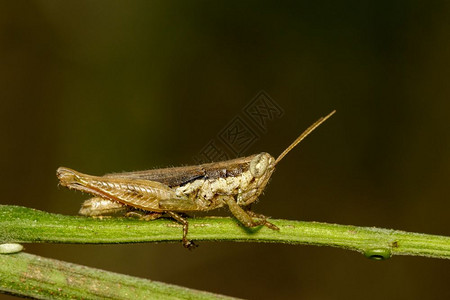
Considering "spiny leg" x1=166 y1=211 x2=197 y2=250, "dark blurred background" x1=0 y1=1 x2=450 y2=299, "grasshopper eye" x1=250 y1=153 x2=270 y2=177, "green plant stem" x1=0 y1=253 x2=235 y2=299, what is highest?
"dark blurred background" x1=0 y1=1 x2=450 y2=299

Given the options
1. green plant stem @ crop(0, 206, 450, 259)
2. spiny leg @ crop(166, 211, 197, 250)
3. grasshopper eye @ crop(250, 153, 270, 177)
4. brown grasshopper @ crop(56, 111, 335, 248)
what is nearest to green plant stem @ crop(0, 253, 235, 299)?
green plant stem @ crop(0, 206, 450, 259)

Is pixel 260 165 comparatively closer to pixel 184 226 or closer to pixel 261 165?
pixel 261 165

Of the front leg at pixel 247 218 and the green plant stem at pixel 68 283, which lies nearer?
the green plant stem at pixel 68 283

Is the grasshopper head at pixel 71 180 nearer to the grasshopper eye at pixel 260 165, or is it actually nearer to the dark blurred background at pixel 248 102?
the grasshopper eye at pixel 260 165

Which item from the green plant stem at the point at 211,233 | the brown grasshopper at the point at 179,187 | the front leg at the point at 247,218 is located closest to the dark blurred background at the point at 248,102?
the brown grasshopper at the point at 179,187

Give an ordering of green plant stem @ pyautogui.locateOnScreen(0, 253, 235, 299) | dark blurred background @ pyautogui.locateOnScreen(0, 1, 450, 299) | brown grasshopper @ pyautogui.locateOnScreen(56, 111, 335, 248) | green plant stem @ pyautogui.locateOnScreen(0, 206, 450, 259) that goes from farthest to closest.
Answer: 1. dark blurred background @ pyautogui.locateOnScreen(0, 1, 450, 299)
2. brown grasshopper @ pyautogui.locateOnScreen(56, 111, 335, 248)
3. green plant stem @ pyautogui.locateOnScreen(0, 253, 235, 299)
4. green plant stem @ pyautogui.locateOnScreen(0, 206, 450, 259)

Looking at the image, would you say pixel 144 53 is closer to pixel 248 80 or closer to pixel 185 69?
pixel 185 69

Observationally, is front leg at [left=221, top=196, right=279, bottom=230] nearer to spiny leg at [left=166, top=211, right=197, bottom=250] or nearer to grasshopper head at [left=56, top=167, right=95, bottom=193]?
spiny leg at [left=166, top=211, right=197, bottom=250]
